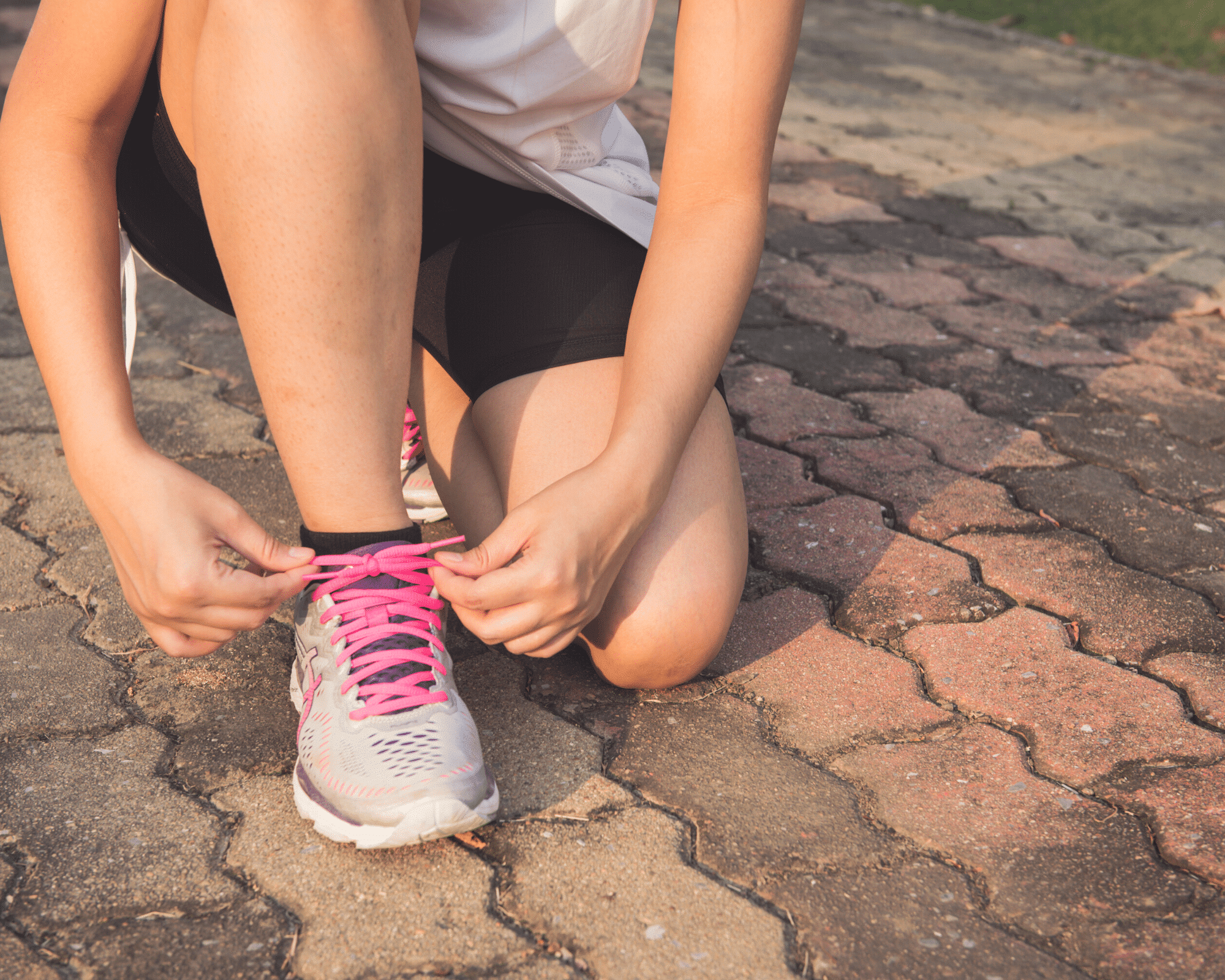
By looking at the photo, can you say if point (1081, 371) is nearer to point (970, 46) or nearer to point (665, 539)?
point (665, 539)

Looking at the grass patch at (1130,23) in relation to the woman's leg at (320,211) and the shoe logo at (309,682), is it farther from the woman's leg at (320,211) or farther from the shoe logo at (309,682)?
the shoe logo at (309,682)

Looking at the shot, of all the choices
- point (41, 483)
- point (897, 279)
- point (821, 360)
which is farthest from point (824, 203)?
point (41, 483)

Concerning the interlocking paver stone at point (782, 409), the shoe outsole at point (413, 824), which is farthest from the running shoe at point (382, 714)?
the interlocking paver stone at point (782, 409)

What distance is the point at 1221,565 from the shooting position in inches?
67.0

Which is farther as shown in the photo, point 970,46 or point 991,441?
point 970,46

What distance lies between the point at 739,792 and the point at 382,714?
0.38 metres

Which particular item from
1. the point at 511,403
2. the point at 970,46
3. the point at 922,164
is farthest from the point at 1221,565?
the point at 970,46

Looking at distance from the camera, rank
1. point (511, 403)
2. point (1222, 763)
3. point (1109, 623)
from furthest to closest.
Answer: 1. point (1109, 623)
2. point (511, 403)
3. point (1222, 763)

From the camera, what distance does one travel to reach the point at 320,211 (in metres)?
1.09

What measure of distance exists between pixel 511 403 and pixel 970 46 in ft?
19.6

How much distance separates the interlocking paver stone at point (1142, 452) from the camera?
194 centimetres

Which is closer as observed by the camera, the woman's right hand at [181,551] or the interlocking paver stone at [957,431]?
the woman's right hand at [181,551]

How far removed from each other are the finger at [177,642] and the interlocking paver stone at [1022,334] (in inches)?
71.9

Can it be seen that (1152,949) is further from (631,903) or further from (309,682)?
(309,682)
